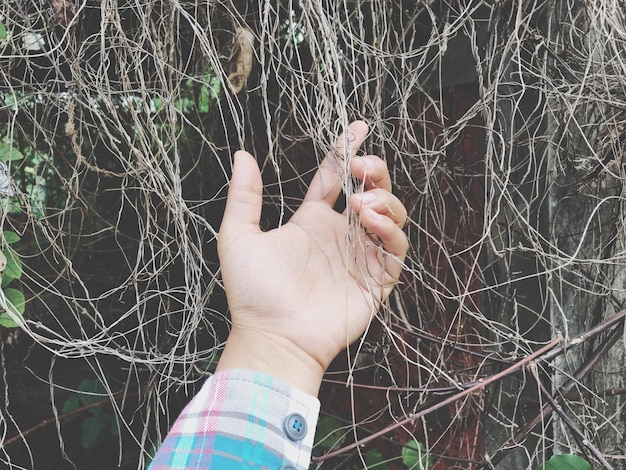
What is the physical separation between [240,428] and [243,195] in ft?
0.89

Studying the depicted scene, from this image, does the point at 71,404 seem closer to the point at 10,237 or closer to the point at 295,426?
the point at 10,237

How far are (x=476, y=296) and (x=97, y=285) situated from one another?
0.85 meters

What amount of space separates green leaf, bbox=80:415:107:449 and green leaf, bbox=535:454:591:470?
940mm

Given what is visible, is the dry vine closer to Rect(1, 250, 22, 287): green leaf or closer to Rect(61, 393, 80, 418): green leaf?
Rect(1, 250, 22, 287): green leaf

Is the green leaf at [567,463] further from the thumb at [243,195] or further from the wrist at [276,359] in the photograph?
the thumb at [243,195]

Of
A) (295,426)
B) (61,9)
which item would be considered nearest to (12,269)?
(61,9)

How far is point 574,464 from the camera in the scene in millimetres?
770

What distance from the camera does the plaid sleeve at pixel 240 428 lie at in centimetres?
63

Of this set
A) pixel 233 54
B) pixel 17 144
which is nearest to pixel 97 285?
pixel 17 144

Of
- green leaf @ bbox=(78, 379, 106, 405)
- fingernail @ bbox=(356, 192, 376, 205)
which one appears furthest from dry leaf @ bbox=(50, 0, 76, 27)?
green leaf @ bbox=(78, 379, 106, 405)

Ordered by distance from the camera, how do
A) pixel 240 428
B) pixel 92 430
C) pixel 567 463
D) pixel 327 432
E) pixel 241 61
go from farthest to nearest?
1. pixel 92 430
2. pixel 327 432
3. pixel 241 61
4. pixel 567 463
5. pixel 240 428

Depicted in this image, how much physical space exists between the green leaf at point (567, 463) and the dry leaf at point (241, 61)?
72cm

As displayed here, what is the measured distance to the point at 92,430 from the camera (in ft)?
4.19

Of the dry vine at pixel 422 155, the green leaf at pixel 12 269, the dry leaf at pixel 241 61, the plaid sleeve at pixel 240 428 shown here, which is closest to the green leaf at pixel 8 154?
the dry vine at pixel 422 155
